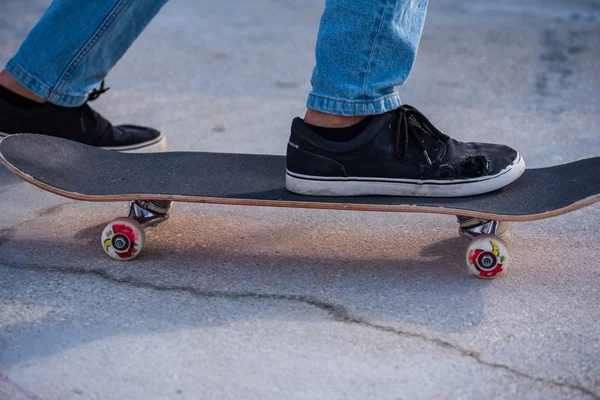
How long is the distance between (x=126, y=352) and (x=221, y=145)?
147 cm

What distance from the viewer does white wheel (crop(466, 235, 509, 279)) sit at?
1857mm

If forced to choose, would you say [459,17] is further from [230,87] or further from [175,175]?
[175,175]

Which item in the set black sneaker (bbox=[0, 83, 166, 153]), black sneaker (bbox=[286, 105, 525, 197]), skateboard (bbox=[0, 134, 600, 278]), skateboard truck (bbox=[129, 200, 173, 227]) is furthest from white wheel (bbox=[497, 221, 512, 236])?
black sneaker (bbox=[0, 83, 166, 153])

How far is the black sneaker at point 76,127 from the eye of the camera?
2.51 meters

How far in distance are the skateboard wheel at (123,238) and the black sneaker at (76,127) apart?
72 cm

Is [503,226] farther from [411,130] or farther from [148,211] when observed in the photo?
[148,211]

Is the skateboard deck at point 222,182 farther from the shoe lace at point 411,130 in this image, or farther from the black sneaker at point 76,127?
the black sneaker at point 76,127

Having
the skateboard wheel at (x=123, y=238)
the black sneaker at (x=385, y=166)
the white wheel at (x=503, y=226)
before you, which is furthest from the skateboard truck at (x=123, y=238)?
the white wheel at (x=503, y=226)

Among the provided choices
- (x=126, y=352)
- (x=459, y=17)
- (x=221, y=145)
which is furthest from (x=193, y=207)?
(x=459, y=17)

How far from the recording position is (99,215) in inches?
91.3

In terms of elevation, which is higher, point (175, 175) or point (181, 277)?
point (175, 175)

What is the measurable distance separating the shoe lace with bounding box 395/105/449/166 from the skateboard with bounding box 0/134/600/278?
127 mm

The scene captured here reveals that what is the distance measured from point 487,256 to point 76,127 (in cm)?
144

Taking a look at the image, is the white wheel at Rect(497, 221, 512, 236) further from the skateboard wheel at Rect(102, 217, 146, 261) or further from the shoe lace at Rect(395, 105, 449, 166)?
the skateboard wheel at Rect(102, 217, 146, 261)
